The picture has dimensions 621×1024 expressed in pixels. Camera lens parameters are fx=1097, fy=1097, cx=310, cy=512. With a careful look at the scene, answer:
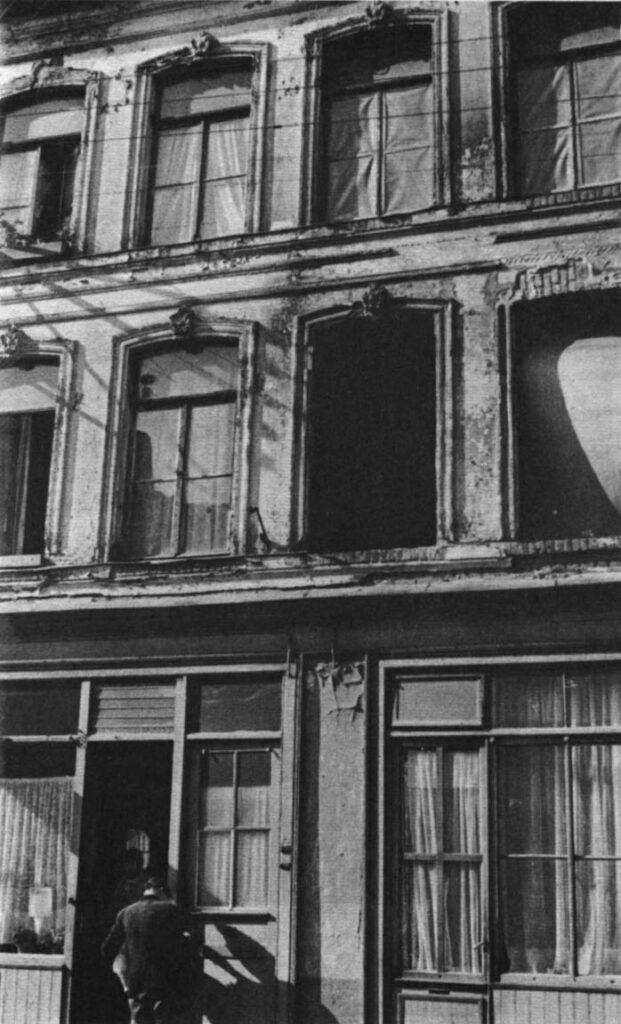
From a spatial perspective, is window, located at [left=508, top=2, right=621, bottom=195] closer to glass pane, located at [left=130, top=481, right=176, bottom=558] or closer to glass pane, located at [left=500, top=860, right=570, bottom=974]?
glass pane, located at [left=130, top=481, right=176, bottom=558]

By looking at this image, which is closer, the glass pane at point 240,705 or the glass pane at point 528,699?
the glass pane at point 528,699

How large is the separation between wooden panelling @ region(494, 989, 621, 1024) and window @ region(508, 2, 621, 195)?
302 inches

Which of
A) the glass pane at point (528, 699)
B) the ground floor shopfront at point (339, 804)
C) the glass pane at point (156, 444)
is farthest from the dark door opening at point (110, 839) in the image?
the glass pane at point (528, 699)

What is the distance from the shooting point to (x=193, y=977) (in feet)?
32.5

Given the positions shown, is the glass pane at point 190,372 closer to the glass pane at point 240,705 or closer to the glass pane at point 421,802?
the glass pane at point 240,705

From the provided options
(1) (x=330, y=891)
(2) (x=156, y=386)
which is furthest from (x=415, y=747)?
(2) (x=156, y=386)

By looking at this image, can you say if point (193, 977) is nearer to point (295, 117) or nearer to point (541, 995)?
point (541, 995)

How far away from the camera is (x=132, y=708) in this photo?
1103 cm

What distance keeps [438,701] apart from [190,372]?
452cm

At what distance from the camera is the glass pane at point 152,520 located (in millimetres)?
11586

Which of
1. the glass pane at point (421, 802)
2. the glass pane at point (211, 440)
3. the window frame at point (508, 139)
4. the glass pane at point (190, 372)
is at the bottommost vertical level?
the glass pane at point (421, 802)

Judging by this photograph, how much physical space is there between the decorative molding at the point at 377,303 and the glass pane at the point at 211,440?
1.75 meters

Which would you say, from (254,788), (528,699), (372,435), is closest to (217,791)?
(254,788)

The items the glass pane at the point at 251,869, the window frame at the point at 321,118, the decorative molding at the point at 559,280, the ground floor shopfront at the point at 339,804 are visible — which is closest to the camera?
the ground floor shopfront at the point at 339,804
